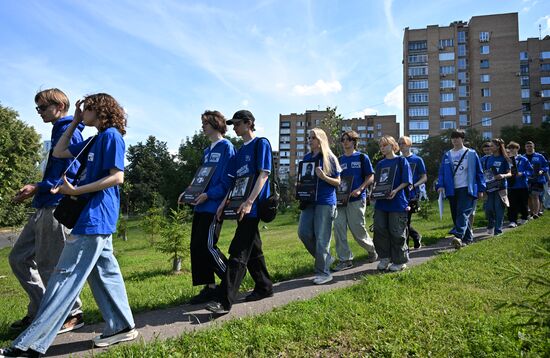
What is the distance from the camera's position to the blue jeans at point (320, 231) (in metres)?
5.61

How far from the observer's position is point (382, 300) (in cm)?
428

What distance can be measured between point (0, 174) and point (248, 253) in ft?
24.0

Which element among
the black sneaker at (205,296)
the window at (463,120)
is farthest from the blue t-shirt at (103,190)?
the window at (463,120)

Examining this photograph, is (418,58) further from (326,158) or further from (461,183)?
(326,158)

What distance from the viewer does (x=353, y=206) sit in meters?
7.19

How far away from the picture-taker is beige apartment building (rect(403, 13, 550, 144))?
74375 mm

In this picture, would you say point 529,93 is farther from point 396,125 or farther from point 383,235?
point 383,235

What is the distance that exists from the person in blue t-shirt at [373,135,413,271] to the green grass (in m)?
1.11

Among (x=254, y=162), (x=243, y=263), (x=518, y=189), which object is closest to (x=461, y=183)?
(x=518, y=189)

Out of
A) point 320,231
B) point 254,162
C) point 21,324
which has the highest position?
point 254,162

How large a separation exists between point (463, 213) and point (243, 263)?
205 inches

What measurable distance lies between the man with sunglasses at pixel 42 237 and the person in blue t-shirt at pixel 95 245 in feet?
1.12

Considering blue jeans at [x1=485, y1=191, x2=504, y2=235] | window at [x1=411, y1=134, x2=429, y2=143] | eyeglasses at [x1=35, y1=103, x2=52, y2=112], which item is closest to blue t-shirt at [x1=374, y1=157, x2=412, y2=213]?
blue jeans at [x1=485, y1=191, x2=504, y2=235]

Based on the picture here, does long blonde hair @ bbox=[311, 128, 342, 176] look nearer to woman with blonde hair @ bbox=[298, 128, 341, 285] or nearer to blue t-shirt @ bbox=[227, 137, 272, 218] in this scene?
woman with blonde hair @ bbox=[298, 128, 341, 285]
